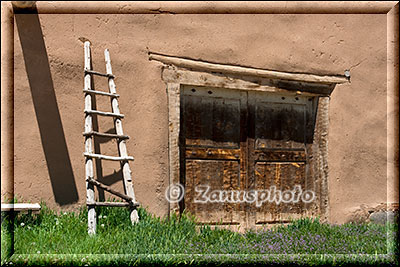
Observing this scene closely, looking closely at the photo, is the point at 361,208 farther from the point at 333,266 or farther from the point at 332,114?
the point at 333,266

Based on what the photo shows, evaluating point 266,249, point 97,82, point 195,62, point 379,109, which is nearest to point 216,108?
point 195,62

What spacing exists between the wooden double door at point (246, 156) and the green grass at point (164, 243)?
429 mm

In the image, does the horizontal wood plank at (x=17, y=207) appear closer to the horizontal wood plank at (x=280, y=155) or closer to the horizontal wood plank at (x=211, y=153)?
the horizontal wood plank at (x=211, y=153)

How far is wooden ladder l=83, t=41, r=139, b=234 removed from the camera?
4539mm

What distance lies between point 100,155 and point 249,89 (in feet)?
7.08

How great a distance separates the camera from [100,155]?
4668 mm

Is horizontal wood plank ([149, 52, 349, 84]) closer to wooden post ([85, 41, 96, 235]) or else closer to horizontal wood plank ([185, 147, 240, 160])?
wooden post ([85, 41, 96, 235])

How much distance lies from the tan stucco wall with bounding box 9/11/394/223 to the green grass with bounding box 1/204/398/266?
49 centimetres

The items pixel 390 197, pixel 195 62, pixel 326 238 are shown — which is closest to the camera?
pixel 326 238

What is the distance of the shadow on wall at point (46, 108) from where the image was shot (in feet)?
16.2

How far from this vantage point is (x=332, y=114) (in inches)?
248

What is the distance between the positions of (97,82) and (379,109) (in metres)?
3.87

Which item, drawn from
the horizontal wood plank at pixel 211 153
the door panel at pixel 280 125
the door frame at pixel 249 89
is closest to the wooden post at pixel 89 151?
the door frame at pixel 249 89

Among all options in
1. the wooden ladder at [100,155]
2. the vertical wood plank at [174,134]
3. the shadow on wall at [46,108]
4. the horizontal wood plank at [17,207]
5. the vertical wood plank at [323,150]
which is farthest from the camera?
the vertical wood plank at [323,150]
